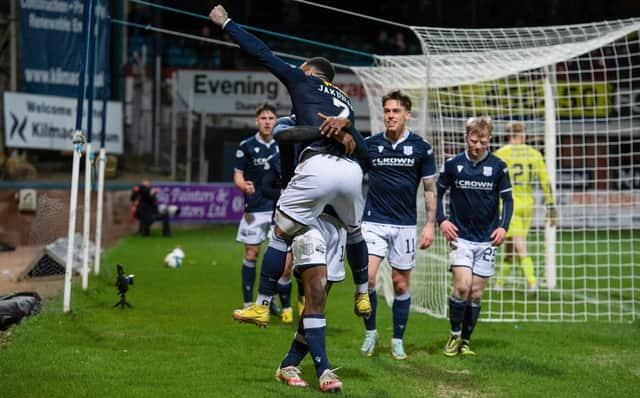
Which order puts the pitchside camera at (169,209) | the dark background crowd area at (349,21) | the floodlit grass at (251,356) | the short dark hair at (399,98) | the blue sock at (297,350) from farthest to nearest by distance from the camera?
the dark background crowd area at (349,21) < the pitchside camera at (169,209) < the short dark hair at (399,98) < the blue sock at (297,350) < the floodlit grass at (251,356)

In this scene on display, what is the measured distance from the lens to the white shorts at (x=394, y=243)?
26.2 feet

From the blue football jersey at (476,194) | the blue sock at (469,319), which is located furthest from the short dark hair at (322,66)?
the blue sock at (469,319)

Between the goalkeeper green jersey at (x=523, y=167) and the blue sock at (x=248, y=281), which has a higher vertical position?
the goalkeeper green jersey at (x=523, y=167)

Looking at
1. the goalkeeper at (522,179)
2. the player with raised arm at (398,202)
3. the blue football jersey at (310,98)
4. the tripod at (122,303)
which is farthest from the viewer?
the goalkeeper at (522,179)

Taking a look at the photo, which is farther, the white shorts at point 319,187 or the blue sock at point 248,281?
the blue sock at point 248,281

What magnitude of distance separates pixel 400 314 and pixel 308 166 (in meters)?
2.50

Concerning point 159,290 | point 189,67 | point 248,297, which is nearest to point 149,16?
point 189,67

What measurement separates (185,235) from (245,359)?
16.8 m

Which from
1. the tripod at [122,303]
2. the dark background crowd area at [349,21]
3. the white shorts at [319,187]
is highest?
the dark background crowd area at [349,21]

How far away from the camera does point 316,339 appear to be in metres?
6.02

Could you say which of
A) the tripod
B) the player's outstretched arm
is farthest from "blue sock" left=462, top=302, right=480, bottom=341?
the tripod

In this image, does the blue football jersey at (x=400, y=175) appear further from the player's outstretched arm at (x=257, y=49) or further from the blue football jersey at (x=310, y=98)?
the player's outstretched arm at (x=257, y=49)

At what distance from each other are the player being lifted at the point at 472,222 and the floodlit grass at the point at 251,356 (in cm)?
43

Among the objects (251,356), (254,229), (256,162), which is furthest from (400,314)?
(256,162)
